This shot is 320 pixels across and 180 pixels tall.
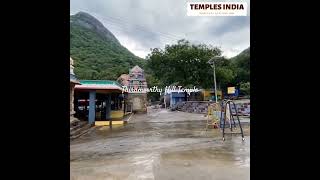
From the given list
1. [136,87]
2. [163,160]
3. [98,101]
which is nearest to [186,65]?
[136,87]

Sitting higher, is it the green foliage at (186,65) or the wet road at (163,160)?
the green foliage at (186,65)

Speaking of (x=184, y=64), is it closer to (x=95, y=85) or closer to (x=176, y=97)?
(x=176, y=97)

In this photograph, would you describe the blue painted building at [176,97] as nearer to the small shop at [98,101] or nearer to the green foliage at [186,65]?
the green foliage at [186,65]

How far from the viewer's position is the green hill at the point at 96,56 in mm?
29675

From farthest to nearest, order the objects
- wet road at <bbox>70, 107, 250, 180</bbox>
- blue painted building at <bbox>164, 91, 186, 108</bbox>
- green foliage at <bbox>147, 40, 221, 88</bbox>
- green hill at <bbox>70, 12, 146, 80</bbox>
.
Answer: blue painted building at <bbox>164, 91, 186, 108</bbox>
green foliage at <bbox>147, 40, 221, 88</bbox>
green hill at <bbox>70, 12, 146, 80</bbox>
wet road at <bbox>70, 107, 250, 180</bbox>

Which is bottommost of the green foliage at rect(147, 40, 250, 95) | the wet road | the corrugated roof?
the wet road

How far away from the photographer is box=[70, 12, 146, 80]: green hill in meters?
29.7

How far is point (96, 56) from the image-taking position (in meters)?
32.4
